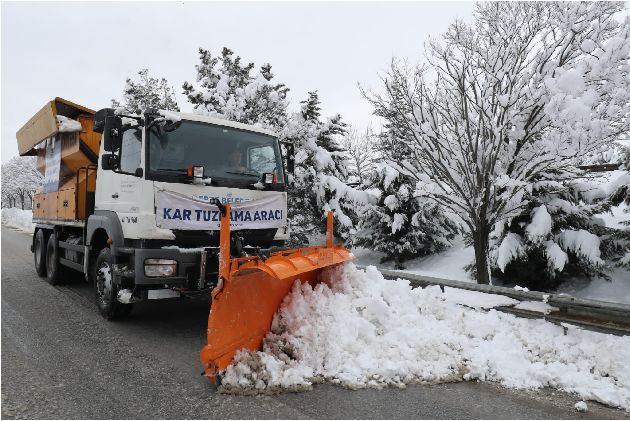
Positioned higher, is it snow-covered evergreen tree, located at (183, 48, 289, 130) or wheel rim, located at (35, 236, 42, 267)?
snow-covered evergreen tree, located at (183, 48, 289, 130)

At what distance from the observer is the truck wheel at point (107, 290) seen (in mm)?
5207

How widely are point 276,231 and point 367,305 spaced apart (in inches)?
72.5

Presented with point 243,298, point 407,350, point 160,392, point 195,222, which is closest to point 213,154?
point 195,222

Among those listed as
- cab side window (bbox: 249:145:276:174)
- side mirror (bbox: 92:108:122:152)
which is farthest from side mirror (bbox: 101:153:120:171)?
cab side window (bbox: 249:145:276:174)

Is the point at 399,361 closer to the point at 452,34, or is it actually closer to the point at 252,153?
the point at 252,153

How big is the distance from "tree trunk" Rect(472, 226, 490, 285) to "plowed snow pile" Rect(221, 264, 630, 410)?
3055mm

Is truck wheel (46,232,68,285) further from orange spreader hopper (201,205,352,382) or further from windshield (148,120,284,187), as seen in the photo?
orange spreader hopper (201,205,352,382)

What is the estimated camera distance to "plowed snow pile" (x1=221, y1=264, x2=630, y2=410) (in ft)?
11.5

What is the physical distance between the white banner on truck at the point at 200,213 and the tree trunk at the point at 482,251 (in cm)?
399

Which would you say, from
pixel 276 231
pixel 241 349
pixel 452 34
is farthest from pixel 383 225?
pixel 241 349

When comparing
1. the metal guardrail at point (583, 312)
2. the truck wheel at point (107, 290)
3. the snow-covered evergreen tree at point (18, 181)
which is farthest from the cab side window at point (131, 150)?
the snow-covered evergreen tree at point (18, 181)

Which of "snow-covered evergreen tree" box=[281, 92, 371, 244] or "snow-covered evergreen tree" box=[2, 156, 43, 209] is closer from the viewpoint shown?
"snow-covered evergreen tree" box=[281, 92, 371, 244]

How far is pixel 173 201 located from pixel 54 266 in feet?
14.8

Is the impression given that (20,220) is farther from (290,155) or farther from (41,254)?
(290,155)
